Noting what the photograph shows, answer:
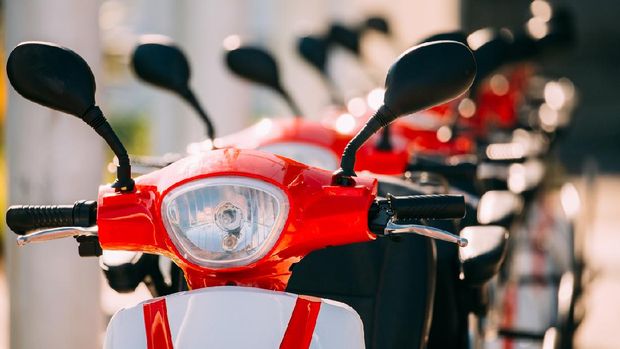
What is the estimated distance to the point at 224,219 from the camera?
174cm

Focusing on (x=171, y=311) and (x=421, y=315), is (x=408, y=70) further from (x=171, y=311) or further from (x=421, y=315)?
(x=421, y=315)

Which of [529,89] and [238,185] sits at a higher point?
[529,89]

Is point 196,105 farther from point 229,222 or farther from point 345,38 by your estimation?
point 345,38

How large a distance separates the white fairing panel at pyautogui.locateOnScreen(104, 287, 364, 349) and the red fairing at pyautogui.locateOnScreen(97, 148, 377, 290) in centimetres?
5

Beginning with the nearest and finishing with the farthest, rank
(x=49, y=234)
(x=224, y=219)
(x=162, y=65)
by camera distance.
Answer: (x=224, y=219) → (x=49, y=234) → (x=162, y=65)

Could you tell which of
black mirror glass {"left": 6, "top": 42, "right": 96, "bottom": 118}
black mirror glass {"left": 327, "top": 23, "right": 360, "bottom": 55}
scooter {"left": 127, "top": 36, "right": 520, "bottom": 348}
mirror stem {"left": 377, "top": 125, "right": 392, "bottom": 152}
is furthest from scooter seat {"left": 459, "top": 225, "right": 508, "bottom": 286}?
black mirror glass {"left": 327, "top": 23, "right": 360, "bottom": 55}

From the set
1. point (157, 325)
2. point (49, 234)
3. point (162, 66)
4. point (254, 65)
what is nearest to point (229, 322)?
point (157, 325)

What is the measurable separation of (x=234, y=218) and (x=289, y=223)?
99 mm

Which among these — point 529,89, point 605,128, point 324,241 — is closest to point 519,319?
point 529,89

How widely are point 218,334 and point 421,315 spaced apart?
0.81m

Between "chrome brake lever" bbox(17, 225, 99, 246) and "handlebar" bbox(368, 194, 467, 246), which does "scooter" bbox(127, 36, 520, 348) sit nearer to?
"handlebar" bbox(368, 194, 467, 246)

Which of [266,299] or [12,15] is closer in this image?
[266,299]

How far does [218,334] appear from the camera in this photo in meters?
1.75

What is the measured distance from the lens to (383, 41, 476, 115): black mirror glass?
1.87 metres
